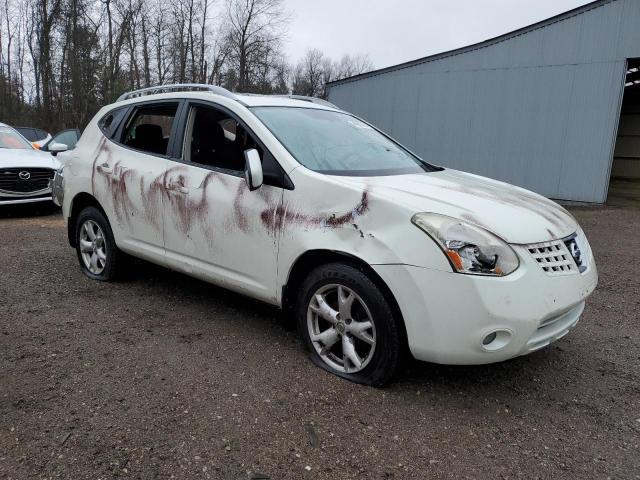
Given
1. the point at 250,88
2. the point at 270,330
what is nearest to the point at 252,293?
the point at 270,330

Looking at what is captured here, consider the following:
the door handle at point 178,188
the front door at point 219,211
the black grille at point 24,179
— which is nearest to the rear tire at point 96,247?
the front door at point 219,211

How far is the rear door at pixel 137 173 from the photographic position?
4184 mm

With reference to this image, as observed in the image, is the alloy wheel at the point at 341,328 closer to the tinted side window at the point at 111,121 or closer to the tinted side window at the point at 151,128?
the tinted side window at the point at 151,128

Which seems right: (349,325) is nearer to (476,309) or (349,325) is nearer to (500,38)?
(476,309)

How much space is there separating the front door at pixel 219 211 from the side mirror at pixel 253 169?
0.13m

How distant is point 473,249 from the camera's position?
2668 mm

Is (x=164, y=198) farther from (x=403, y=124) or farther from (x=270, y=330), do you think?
(x=403, y=124)

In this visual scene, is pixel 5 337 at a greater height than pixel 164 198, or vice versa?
pixel 164 198

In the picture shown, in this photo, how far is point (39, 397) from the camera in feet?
9.49

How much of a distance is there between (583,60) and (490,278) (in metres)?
11.8

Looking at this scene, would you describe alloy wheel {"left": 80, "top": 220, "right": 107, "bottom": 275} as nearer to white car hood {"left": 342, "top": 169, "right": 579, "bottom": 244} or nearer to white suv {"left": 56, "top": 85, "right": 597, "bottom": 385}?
white suv {"left": 56, "top": 85, "right": 597, "bottom": 385}

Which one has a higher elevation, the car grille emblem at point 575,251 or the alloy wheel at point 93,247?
the car grille emblem at point 575,251

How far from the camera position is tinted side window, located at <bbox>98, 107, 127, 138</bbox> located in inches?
188

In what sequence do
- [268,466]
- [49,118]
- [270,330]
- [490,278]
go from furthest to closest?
[49,118]
[270,330]
[490,278]
[268,466]
